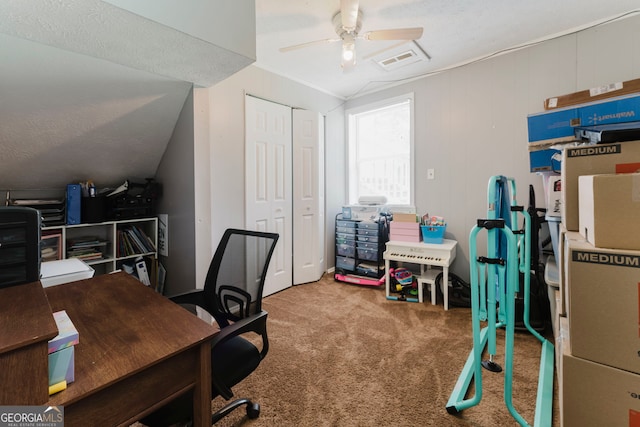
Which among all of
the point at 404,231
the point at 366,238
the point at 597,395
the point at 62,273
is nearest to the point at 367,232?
the point at 366,238

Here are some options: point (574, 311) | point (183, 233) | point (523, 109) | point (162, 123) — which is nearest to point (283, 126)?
point (162, 123)

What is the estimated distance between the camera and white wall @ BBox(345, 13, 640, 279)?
231 cm

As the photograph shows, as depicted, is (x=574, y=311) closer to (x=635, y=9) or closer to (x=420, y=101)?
(x=635, y=9)

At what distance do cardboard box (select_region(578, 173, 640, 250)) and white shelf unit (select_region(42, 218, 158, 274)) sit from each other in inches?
129

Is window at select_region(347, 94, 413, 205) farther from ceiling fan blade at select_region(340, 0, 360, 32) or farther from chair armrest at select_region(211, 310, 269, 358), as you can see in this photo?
chair armrest at select_region(211, 310, 269, 358)

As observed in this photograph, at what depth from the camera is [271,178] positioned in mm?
3129

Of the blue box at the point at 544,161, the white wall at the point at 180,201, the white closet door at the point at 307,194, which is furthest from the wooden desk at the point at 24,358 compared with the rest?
the white closet door at the point at 307,194

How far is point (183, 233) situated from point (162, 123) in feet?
3.37

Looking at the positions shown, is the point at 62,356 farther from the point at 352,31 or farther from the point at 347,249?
the point at 347,249

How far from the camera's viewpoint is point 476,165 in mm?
2990

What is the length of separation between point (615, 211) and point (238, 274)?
1.59 m

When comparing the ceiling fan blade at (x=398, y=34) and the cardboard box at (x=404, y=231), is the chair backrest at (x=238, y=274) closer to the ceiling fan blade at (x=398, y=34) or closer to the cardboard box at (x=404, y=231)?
the ceiling fan blade at (x=398, y=34)

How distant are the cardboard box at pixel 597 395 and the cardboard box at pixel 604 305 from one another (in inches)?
1.2

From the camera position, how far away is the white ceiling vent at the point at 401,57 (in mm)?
2675
